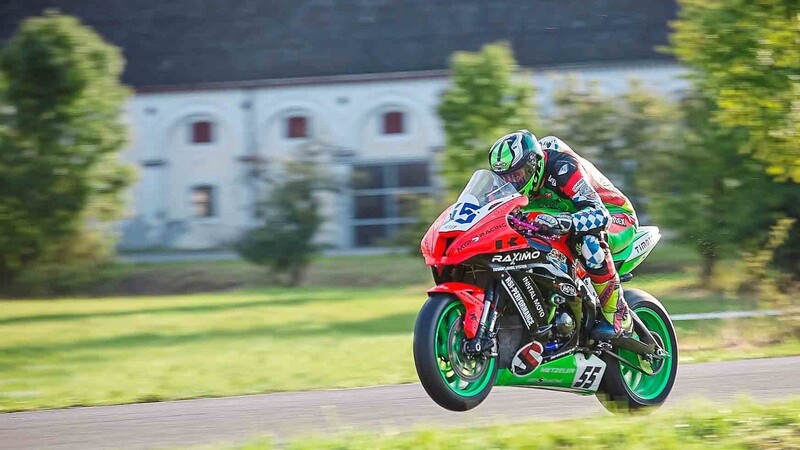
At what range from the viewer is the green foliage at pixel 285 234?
35.3 m

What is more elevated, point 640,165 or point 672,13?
point 672,13

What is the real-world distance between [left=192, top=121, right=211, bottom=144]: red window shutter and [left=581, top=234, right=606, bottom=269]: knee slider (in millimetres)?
44643

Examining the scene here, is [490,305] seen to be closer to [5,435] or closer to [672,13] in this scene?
[5,435]

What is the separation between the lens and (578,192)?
765 cm

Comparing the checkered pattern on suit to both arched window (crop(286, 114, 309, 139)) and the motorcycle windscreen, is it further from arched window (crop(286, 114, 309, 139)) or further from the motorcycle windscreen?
arched window (crop(286, 114, 309, 139))

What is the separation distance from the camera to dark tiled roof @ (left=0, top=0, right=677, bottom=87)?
47656 millimetres

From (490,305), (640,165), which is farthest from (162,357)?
(640,165)

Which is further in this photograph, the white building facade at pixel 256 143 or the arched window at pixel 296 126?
the arched window at pixel 296 126

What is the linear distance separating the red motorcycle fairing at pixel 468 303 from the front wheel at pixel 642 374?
4.10 ft

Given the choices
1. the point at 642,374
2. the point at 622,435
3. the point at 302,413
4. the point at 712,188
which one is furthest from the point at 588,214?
the point at 712,188

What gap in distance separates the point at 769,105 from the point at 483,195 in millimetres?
5677

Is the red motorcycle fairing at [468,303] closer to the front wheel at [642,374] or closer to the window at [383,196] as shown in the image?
the front wheel at [642,374]

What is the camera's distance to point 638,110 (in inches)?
1307

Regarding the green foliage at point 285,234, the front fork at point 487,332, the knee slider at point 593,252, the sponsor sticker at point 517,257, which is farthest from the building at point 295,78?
the front fork at point 487,332
